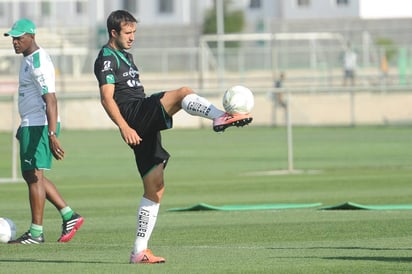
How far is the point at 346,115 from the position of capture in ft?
148

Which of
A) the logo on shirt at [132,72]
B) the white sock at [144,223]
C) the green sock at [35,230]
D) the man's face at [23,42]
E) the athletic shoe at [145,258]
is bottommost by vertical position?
the green sock at [35,230]

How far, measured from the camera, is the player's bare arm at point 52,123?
12250mm

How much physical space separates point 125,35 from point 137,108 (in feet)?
2.11

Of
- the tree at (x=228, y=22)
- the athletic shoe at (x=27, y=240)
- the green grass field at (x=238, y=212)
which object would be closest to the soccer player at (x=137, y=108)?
the green grass field at (x=238, y=212)

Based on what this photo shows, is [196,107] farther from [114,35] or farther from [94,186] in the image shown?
[94,186]

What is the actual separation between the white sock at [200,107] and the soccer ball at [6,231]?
3.30 m

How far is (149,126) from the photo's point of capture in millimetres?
10469

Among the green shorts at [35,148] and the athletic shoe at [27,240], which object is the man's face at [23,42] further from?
the athletic shoe at [27,240]

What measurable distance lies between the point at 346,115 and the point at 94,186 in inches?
949

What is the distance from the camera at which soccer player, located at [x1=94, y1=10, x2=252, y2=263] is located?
1038 cm

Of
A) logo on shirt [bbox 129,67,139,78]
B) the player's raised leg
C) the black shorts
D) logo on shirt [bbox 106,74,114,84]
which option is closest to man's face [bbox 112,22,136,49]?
logo on shirt [bbox 129,67,139,78]

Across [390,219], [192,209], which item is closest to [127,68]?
[390,219]

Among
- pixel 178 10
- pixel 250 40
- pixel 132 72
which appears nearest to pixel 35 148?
pixel 132 72

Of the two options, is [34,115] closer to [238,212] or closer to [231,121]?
[231,121]
